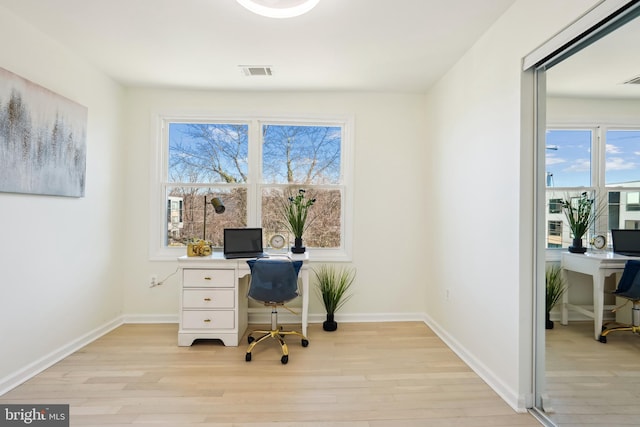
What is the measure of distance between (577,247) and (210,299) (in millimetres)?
2854

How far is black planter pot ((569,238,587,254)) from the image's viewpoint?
1.81m

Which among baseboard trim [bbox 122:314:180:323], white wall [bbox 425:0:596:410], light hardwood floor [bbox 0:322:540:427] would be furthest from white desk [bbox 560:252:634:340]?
baseboard trim [bbox 122:314:180:323]

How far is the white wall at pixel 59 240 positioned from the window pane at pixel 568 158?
11.8 ft

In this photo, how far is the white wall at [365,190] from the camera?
11.8 feet

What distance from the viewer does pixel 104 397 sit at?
7.05 feet

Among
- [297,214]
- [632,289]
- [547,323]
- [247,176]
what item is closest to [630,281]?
[632,289]

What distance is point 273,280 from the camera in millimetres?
2752

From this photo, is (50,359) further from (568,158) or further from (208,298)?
(568,158)

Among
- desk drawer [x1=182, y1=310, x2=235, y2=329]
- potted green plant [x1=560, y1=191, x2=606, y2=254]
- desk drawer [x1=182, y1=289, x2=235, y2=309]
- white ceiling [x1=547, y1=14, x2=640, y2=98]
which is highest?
white ceiling [x1=547, y1=14, x2=640, y2=98]

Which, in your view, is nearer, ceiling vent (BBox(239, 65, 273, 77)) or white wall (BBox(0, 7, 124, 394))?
white wall (BBox(0, 7, 124, 394))

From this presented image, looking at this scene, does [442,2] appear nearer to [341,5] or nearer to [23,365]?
[341,5]

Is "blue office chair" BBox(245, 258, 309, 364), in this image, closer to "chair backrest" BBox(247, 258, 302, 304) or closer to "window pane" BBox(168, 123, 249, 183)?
"chair backrest" BBox(247, 258, 302, 304)

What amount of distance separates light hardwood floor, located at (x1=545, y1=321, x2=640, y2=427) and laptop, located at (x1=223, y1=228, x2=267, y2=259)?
8.04 feet

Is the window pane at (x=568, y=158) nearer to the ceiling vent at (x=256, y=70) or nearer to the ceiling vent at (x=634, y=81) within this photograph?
the ceiling vent at (x=634, y=81)
